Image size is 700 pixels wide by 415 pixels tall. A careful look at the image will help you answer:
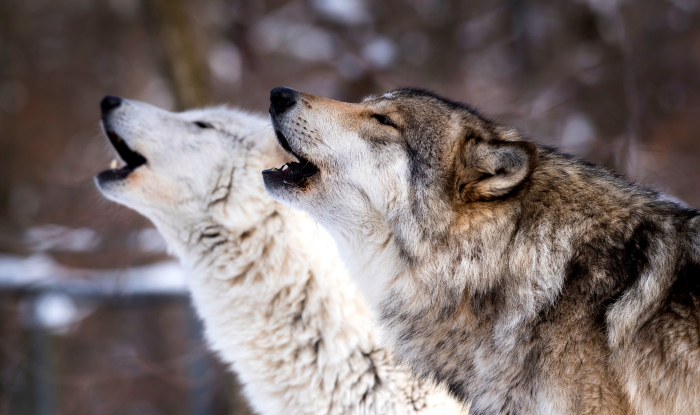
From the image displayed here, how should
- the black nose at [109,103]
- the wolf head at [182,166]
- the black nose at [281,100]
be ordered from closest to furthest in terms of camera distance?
the black nose at [281,100], the wolf head at [182,166], the black nose at [109,103]

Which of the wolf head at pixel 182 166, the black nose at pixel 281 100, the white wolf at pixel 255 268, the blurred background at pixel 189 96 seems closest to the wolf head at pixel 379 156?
the black nose at pixel 281 100

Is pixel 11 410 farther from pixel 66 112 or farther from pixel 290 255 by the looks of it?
pixel 66 112

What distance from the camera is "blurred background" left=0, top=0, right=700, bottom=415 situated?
19.8ft

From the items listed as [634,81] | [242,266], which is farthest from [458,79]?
[242,266]

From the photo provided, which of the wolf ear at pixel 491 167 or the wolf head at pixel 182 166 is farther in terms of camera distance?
the wolf head at pixel 182 166

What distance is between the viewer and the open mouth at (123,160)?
11.6 feet

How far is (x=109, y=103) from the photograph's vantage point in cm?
366

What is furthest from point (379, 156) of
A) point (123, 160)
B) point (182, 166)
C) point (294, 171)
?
point (123, 160)

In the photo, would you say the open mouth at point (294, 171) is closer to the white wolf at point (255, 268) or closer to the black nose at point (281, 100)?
the black nose at point (281, 100)

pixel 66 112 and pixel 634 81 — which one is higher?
pixel 634 81

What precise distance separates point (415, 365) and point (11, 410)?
4711 mm

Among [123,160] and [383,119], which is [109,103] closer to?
[123,160]

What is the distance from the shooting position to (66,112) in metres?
12.4

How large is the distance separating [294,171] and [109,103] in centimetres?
170
